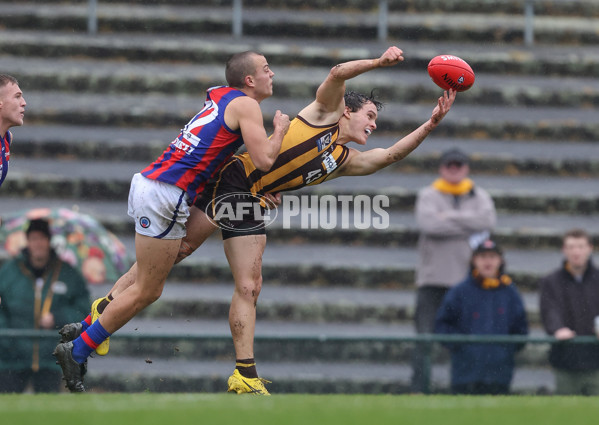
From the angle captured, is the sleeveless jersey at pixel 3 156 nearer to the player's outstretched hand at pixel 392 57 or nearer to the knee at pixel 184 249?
the knee at pixel 184 249

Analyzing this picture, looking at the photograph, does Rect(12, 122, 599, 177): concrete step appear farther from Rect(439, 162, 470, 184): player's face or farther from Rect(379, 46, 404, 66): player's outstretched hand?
Rect(379, 46, 404, 66): player's outstretched hand

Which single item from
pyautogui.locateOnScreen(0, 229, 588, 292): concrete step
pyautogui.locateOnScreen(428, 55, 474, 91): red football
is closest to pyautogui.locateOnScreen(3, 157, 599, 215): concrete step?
pyautogui.locateOnScreen(0, 229, 588, 292): concrete step

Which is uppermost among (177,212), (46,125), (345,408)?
(46,125)

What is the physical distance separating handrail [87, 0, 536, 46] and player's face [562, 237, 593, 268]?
17.6 feet

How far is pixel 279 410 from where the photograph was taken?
663cm

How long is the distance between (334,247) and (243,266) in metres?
5.34

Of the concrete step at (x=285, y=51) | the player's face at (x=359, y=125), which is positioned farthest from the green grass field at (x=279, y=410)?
the concrete step at (x=285, y=51)

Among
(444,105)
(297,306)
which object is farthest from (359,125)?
(297,306)

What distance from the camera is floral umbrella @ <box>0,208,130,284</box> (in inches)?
401

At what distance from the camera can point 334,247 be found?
1285 centimetres

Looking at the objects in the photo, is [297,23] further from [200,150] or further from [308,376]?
[200,150]

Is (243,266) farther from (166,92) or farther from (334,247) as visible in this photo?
(166,92)

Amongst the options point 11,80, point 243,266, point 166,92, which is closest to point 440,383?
point 243,266

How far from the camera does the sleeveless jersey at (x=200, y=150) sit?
7.41m
